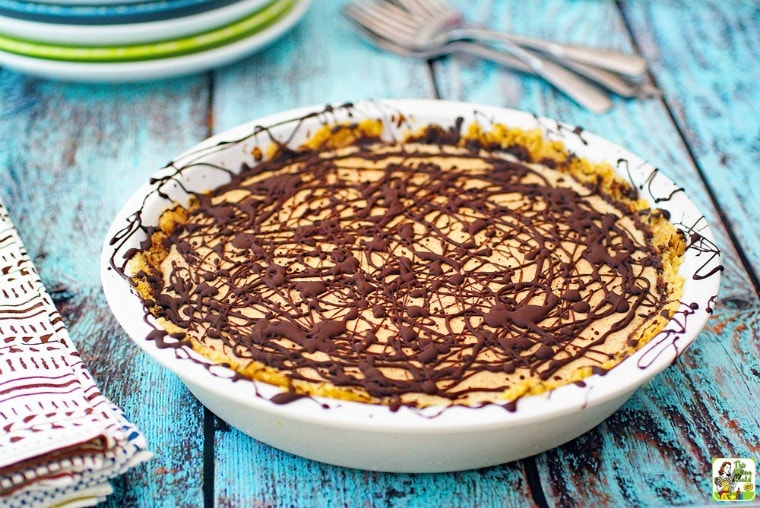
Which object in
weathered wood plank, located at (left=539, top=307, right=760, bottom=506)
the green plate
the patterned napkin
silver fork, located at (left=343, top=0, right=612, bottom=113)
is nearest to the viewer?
the patterned napkin

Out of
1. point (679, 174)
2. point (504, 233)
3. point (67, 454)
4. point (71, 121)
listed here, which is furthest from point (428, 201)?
point (71, 121)

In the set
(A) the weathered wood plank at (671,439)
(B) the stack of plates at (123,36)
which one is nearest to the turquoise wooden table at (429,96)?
(A) the weathered wood plank at (671,439)

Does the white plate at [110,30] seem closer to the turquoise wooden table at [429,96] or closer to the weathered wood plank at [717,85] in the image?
the turquoise wooden table at [429,96]

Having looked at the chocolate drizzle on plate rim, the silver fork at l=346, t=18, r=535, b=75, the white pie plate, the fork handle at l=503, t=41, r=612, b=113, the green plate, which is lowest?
the white pie plate

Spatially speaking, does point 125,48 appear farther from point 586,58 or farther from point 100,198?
Answer: point 586,58

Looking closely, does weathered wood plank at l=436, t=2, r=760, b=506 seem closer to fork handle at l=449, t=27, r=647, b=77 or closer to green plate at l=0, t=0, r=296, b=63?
fork handle at l=449, t=27, r=647, b=77

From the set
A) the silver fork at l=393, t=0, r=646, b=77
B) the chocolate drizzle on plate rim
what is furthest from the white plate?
the silver fork at l=393, t=0, r=646, b=77

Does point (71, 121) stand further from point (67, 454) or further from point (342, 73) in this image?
point (67, 454)
